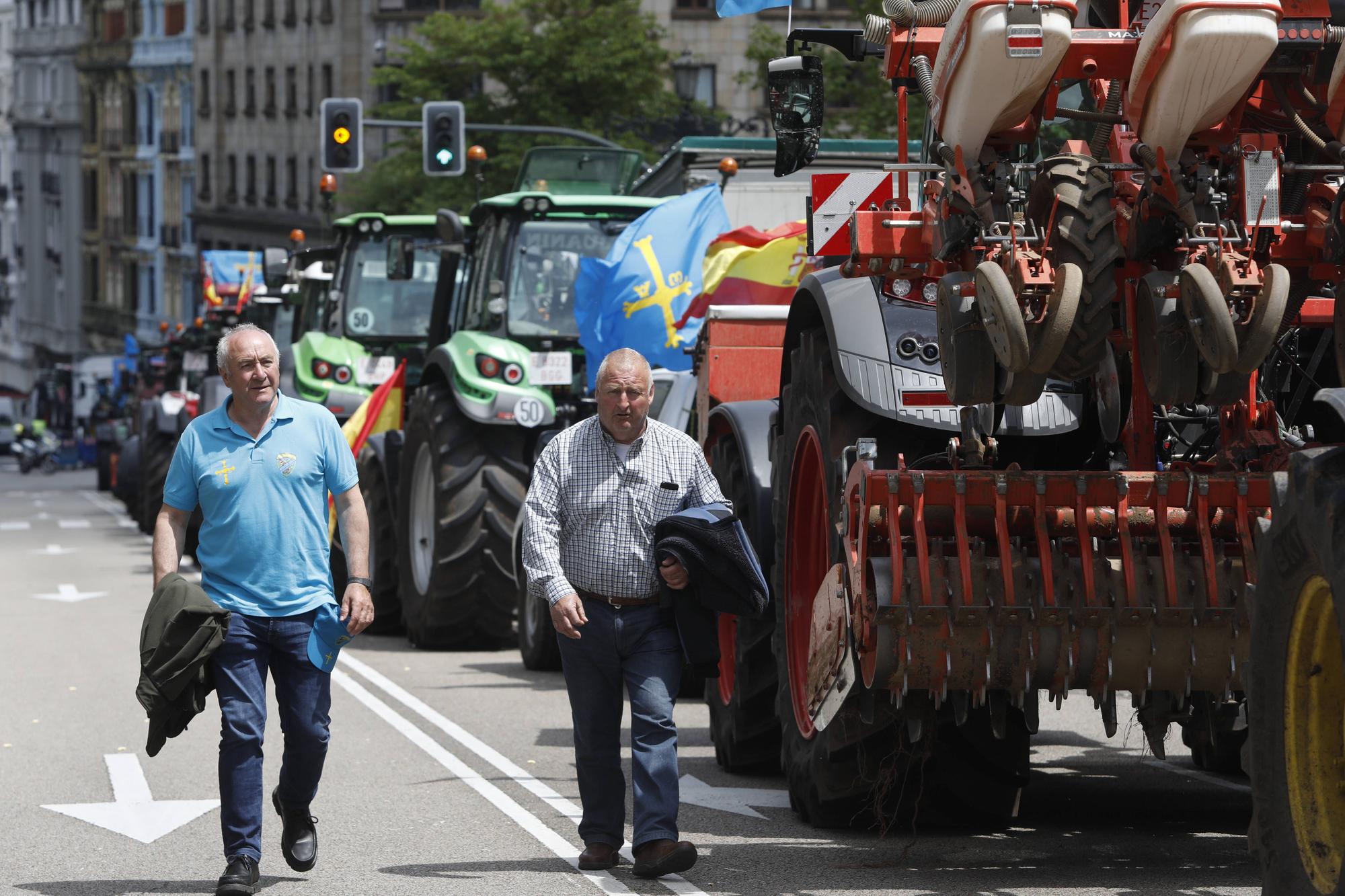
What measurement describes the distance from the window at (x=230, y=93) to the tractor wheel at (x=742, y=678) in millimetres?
73433

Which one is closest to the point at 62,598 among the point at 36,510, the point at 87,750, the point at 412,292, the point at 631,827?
the point at 412,292

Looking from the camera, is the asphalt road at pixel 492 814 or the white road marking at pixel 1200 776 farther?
the white road marking at pixel 1200 776

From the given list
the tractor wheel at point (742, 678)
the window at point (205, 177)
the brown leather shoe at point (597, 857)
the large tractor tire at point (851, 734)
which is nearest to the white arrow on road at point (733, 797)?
the tractor wheel at point (742, 678)

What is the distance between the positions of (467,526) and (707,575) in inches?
278

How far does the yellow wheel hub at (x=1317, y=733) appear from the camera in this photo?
5.58 m

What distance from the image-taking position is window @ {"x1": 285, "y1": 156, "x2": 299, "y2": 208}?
74.1m

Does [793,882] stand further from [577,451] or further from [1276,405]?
[1276,405]

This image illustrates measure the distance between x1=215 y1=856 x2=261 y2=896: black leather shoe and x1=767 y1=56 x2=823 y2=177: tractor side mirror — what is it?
2.78 m

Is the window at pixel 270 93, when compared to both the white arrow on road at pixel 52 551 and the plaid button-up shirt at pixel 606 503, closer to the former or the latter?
the white arrow on road at pixel 52 551

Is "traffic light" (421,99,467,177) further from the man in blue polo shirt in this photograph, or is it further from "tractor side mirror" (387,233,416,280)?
the man in blue polo shirt

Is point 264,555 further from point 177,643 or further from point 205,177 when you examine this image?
point 205,177

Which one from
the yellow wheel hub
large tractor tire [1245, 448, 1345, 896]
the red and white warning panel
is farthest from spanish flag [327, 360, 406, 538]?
the yellow wheel hub

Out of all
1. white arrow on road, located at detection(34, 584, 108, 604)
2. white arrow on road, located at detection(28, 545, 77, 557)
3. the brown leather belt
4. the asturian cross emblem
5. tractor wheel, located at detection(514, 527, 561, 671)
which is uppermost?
the asturian cross emblem

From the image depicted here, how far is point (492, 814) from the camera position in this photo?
8.95 m
